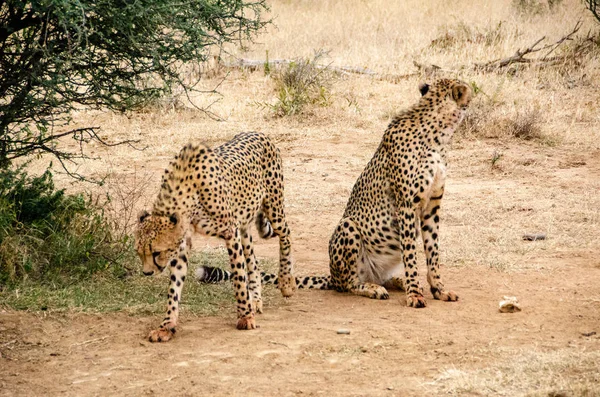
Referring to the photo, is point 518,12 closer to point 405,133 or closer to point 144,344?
point 405,133

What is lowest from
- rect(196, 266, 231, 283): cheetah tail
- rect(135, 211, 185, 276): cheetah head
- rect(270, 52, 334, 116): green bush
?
rect(196, 266, 231, 283): cheetah tail

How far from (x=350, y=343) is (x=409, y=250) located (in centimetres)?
119

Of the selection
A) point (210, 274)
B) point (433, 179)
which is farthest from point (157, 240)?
point (433, 179)

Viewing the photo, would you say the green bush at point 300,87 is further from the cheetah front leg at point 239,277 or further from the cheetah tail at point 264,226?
the cheetah front leg at point 239,277

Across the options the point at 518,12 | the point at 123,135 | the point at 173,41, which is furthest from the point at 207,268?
the point at 518,12

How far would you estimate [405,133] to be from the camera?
6.30m

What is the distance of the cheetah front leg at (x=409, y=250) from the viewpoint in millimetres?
6047

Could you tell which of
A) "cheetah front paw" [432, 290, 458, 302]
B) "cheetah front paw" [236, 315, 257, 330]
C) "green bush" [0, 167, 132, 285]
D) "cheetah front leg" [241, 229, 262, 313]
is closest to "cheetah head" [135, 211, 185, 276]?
"cheetah front paw" [236, 315, 257, 330]

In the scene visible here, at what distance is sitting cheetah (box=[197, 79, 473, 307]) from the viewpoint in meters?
6.16

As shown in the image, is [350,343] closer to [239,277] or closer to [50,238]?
[239,277]

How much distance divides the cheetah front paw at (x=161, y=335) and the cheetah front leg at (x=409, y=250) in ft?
5.41

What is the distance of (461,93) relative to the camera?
20.7 ft

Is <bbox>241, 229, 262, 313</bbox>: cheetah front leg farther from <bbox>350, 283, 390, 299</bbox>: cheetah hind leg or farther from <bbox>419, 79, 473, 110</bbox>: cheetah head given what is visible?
<bbox>419, 79, 473, 110</bbox>: cheetah head

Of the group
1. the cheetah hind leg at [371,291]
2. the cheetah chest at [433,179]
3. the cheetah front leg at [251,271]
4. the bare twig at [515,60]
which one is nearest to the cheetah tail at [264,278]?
the cheetah hind leg at [371,291]
